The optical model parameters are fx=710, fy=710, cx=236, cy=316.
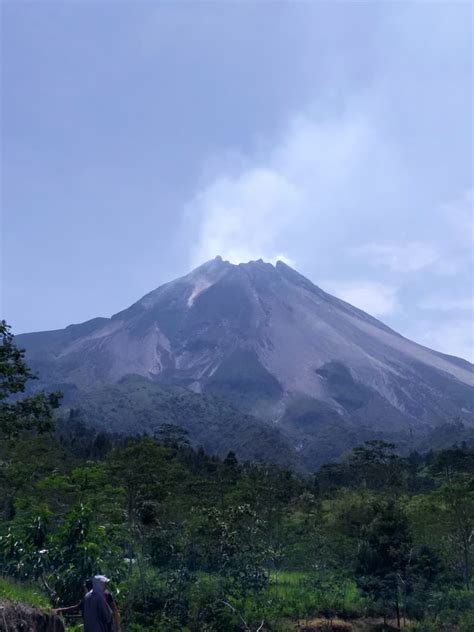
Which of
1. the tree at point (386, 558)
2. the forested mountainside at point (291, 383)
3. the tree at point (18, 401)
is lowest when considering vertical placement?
the tree at point (386, 558)

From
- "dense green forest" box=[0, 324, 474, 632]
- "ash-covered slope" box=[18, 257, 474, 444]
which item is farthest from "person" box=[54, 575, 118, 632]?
"ash-covered slope" box=[18, 257, 474, 444]

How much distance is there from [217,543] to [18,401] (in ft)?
26.7

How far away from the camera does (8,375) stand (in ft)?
47.0

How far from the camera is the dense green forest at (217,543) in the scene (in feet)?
46.3

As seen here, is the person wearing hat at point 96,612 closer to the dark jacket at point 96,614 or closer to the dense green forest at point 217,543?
the dark jacket at point 96,614

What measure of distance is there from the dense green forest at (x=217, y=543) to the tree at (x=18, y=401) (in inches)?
1.3

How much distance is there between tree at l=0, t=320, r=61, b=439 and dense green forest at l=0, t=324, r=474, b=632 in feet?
0.11

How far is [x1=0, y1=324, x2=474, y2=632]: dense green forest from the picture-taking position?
14.1 m

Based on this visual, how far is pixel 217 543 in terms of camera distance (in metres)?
20.2

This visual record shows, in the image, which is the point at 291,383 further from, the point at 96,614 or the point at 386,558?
the point at 96,614

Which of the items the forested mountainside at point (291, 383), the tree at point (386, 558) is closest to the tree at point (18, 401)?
the tree at point (386, 558)

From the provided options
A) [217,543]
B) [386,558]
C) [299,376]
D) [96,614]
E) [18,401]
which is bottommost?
[386,558]

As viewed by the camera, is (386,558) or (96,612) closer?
(96,612)

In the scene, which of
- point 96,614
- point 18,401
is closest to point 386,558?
point 18,401
